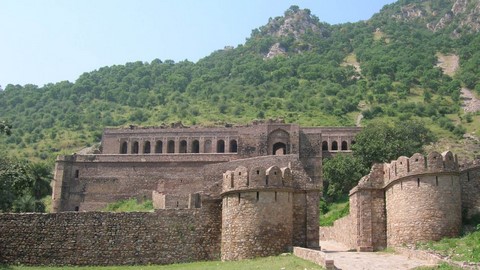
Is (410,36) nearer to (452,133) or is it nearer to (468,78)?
(468,78)

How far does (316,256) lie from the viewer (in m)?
18.0

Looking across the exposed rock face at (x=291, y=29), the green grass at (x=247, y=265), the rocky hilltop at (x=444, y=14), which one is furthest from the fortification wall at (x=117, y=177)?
the rocky hilltop at (x=444, y=14)

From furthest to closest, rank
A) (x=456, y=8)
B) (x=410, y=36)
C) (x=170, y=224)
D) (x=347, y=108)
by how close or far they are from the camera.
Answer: (x=456, y=8)
(x=410, y=36)
(x=347, y=108)
(x=170, y=224)

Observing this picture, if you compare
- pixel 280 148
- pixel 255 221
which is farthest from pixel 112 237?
pixel 280 148

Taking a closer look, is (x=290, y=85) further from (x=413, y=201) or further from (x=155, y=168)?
(x=413, y=201)

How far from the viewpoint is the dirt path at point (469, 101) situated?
98363 millimetres

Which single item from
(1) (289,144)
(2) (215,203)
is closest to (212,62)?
(1) (289,144)

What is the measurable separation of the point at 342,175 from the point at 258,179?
3129 cm

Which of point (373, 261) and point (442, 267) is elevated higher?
point (442, 267)

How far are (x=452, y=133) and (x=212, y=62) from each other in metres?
90.6

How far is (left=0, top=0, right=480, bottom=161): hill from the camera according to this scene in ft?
318

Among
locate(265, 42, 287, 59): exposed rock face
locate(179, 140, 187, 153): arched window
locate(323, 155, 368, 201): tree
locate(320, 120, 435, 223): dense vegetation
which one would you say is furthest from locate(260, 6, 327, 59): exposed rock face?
locate(323, 155, 368, 201): tree

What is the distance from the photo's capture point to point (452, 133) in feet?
267

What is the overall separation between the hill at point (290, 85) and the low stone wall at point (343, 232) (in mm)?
47061
